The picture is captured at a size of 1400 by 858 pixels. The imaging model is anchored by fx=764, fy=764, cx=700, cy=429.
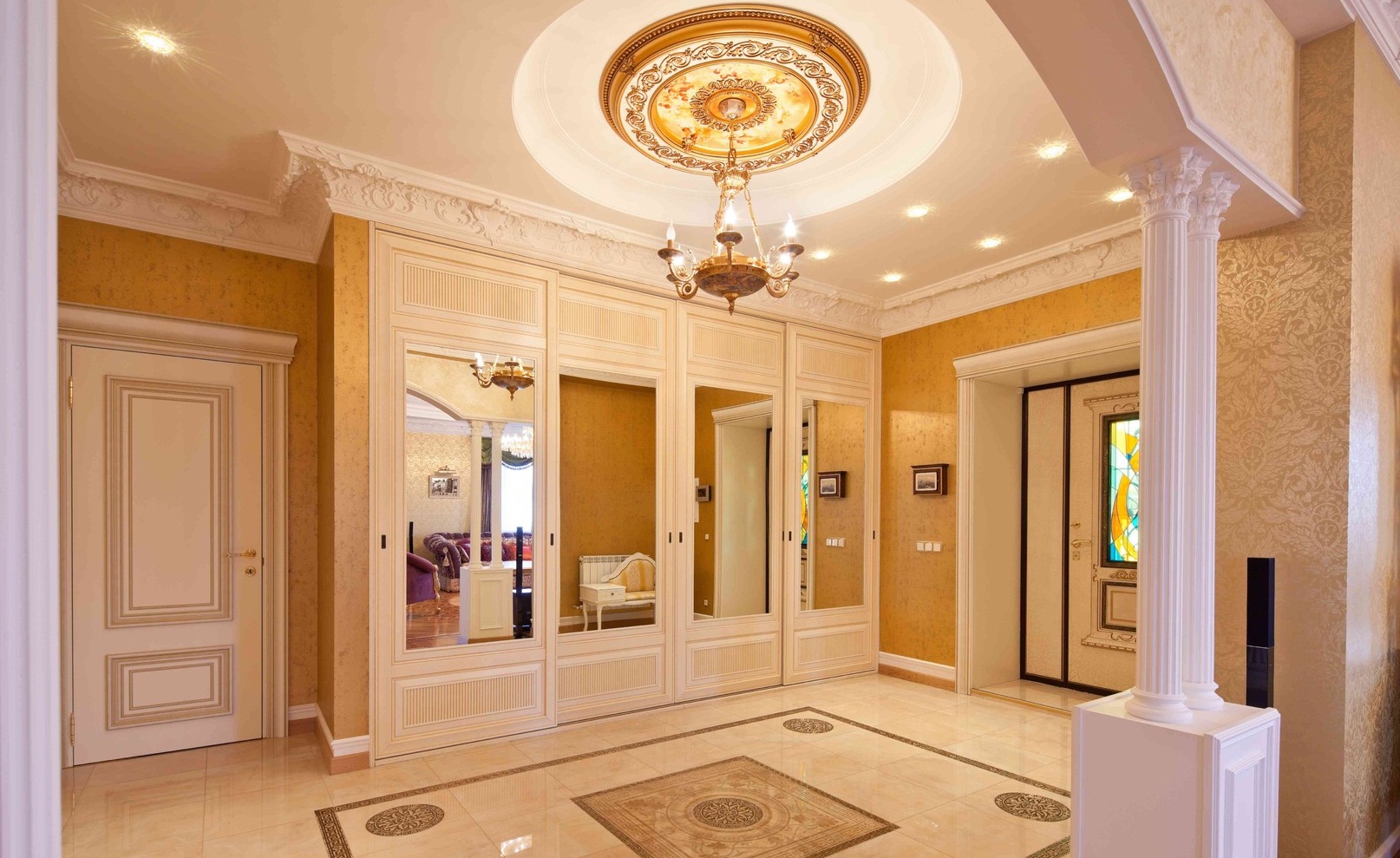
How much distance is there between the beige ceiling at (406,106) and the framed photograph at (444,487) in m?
1.73

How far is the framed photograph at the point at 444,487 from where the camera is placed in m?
4.41

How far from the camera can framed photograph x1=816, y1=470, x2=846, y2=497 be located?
6.31 m

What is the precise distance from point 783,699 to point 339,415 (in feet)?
12.0

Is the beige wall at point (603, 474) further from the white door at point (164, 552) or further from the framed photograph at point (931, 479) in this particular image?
the framed photograph at point (931, 479)

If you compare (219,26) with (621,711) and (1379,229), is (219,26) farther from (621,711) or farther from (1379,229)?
(1379,229)

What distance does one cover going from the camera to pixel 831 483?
6371 mm

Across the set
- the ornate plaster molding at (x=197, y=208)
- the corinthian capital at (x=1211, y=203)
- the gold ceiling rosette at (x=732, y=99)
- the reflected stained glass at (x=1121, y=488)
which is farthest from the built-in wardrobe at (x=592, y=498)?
the corinthian capital at (x=1211, y=203)

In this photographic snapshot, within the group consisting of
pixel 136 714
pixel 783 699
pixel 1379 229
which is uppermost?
pixel 1379 229

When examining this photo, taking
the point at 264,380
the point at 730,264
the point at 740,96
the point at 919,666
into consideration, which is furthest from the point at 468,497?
the point at 919,666

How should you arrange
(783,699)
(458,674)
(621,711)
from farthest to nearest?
(783,699) < (621,711) < (458,674)

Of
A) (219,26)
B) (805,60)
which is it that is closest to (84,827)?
(219,26)

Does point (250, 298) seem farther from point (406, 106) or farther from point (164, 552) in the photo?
point (406, 106)

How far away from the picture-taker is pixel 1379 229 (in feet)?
10.2

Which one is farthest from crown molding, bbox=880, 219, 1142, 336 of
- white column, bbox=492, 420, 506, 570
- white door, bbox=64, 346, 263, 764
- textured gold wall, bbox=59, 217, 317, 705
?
white door, bbox=64, 346, 263, 764
